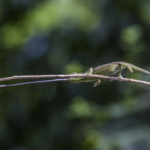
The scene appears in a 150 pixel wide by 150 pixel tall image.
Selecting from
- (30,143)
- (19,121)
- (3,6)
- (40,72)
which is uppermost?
(3,6)

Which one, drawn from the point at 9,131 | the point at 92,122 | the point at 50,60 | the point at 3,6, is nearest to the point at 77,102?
the point at 92,122

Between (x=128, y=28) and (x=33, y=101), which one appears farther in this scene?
(x=33, y=101)

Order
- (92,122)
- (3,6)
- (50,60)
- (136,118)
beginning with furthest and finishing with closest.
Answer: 1. (3,6)
2. (50,60)
3. (92,122)
4. (136,118)

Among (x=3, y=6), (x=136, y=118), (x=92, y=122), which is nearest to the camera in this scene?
(x=136, y=118)

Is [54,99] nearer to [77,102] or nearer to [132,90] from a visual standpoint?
[77,102]

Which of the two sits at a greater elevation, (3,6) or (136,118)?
(3,6)

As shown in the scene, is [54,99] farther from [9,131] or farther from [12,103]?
[9,131]

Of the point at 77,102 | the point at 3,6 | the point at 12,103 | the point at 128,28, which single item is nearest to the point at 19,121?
the point at 12,103
